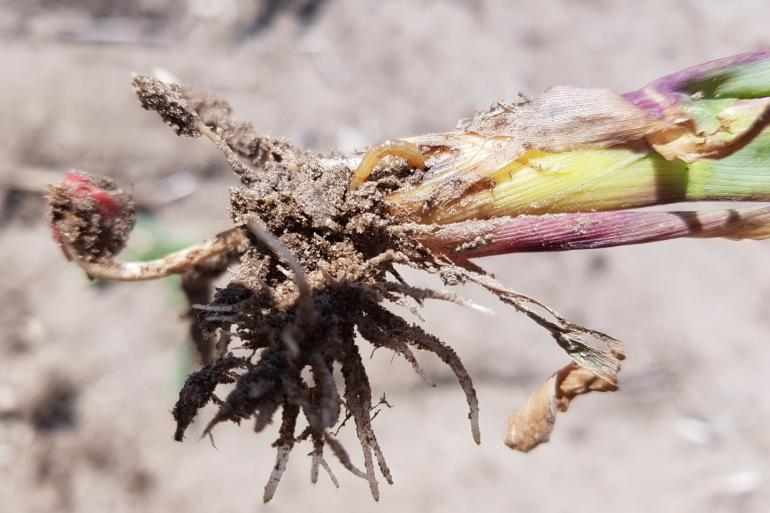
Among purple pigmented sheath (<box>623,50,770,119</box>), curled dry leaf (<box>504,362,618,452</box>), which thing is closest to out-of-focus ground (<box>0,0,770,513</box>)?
curled dry leaf (<box>504,362,618,452</box>)

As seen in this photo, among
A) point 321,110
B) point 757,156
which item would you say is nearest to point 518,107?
point 757,156

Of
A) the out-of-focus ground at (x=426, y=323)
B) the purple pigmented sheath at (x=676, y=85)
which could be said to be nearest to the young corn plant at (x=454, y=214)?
the purple pigmented sheath at (x=676, y=85)

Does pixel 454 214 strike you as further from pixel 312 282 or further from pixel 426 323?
pixel 426 323

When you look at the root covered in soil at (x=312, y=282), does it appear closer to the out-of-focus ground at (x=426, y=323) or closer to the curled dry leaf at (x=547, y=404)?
the curled dry leaf at (x=547, y=404)

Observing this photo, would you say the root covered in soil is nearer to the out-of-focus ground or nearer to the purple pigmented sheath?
the purple pigmented sheath

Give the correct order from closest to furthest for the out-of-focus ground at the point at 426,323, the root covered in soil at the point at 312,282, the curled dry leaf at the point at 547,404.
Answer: the root covered in soil at the point at 312,282
the curled dry leaf at the point at 547,404
the out-of-focus ground at the point at 426,323
